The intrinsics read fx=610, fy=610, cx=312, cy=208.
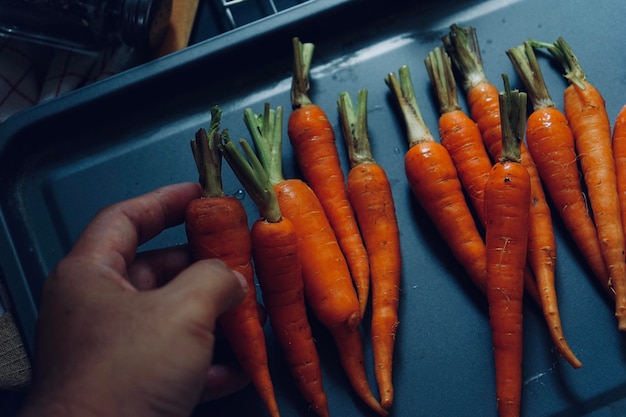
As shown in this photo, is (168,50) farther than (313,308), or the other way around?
(168,50)

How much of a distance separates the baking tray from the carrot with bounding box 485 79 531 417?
0.18 ft

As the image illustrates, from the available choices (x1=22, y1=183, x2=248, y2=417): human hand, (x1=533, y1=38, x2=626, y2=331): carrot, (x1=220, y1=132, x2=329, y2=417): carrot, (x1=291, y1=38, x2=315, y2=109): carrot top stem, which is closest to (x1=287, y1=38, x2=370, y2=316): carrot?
(x1=291, y1=38, x2=315, y2=109): carrot top stem

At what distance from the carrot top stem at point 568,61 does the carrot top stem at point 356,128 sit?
0.41 meters

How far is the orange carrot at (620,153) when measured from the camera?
119cm

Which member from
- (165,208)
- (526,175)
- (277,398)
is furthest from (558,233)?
(165,208)

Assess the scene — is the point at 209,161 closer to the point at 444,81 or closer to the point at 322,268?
the point at 322,268

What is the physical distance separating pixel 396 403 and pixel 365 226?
1.12 ft

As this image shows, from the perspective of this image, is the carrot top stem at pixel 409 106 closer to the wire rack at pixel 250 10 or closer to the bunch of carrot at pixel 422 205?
the bunch of carrot at pixel 422 205

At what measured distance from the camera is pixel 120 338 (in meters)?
0.79

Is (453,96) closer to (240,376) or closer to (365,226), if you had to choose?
(365,226)

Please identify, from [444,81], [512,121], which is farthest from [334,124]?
[512,121]

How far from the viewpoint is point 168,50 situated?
1401 mm

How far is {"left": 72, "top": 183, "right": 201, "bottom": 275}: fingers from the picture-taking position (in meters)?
0.92

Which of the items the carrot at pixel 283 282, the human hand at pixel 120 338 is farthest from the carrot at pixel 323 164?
the human hand at pixel 120 338
